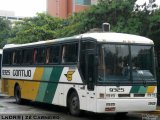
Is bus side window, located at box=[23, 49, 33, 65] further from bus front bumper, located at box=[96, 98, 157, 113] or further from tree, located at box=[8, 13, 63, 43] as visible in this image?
tree, located at box=[8, 13, 63, 43]

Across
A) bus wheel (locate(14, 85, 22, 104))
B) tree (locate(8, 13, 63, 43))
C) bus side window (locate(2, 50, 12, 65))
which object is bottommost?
bus wheel (locate(14, 85, 22, 104))

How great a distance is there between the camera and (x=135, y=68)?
51.3ft

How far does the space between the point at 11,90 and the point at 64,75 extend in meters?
6.76

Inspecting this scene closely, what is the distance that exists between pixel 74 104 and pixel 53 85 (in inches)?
81.1

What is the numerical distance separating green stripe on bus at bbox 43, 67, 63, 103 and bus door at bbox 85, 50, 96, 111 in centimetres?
238

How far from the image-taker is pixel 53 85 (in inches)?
738

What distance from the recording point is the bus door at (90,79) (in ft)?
50.3

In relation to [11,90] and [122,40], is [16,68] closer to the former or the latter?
[11,90]

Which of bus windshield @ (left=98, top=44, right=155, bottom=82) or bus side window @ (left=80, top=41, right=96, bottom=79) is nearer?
bus windshield @ (left=98, top=44, right=155, bottom=82)

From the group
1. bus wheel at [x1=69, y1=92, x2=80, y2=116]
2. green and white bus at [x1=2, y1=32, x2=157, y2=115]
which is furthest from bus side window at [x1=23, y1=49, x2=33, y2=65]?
bus wheel at [x1=69, y1=92, x2=80, y2=116]

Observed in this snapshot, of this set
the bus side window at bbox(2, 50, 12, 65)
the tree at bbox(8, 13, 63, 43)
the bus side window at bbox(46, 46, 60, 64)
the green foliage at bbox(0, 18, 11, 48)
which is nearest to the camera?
the bus side window at bbox(46, 46, 60, 64)

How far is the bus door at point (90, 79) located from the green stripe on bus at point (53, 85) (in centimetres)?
238

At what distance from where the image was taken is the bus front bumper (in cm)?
1492

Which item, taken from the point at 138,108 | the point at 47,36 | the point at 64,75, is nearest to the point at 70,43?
the point at 64,75
